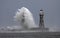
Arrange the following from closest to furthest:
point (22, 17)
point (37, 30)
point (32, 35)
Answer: point (32, 35)
point (37, 30)
point (22, 17)

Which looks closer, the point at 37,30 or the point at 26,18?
the point at 37,30

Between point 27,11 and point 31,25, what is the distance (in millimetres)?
582

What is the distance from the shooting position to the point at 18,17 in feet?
30.7

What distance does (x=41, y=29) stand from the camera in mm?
8633

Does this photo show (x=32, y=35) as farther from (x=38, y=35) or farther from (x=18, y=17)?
(x=18, y=17)

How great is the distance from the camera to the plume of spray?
9227 millimetres

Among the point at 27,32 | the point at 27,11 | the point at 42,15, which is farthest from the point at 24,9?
the point at 27,32

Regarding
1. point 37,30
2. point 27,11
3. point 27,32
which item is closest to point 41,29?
point 37,30

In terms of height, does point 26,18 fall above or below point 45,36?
above

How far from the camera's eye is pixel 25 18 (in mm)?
9203

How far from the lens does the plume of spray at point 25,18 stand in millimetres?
9227

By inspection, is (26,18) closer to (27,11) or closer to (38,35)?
(27,11)

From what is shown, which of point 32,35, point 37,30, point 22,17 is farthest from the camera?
point 22,17

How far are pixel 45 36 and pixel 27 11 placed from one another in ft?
6.10
